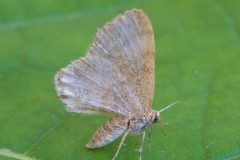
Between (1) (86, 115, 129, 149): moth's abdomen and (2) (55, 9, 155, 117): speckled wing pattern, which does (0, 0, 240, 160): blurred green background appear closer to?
(1) (86, 115, 129, 149): moth's abdomen

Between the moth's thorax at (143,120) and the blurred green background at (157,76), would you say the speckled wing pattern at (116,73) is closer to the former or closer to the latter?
the moth's thorax at (143,120)


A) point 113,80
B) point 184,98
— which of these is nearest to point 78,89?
point 113,80

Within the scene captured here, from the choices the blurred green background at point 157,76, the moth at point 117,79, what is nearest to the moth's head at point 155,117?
the moth at point 117,79

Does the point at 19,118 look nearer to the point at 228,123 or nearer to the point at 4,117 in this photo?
the point at 4,117

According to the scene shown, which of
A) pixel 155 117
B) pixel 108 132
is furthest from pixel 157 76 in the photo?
pixel 108 132

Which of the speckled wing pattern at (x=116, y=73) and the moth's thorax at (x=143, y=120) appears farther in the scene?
the moth's thorax at (x=143, y=120)

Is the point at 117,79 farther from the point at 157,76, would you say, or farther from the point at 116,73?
the point at 157,76
